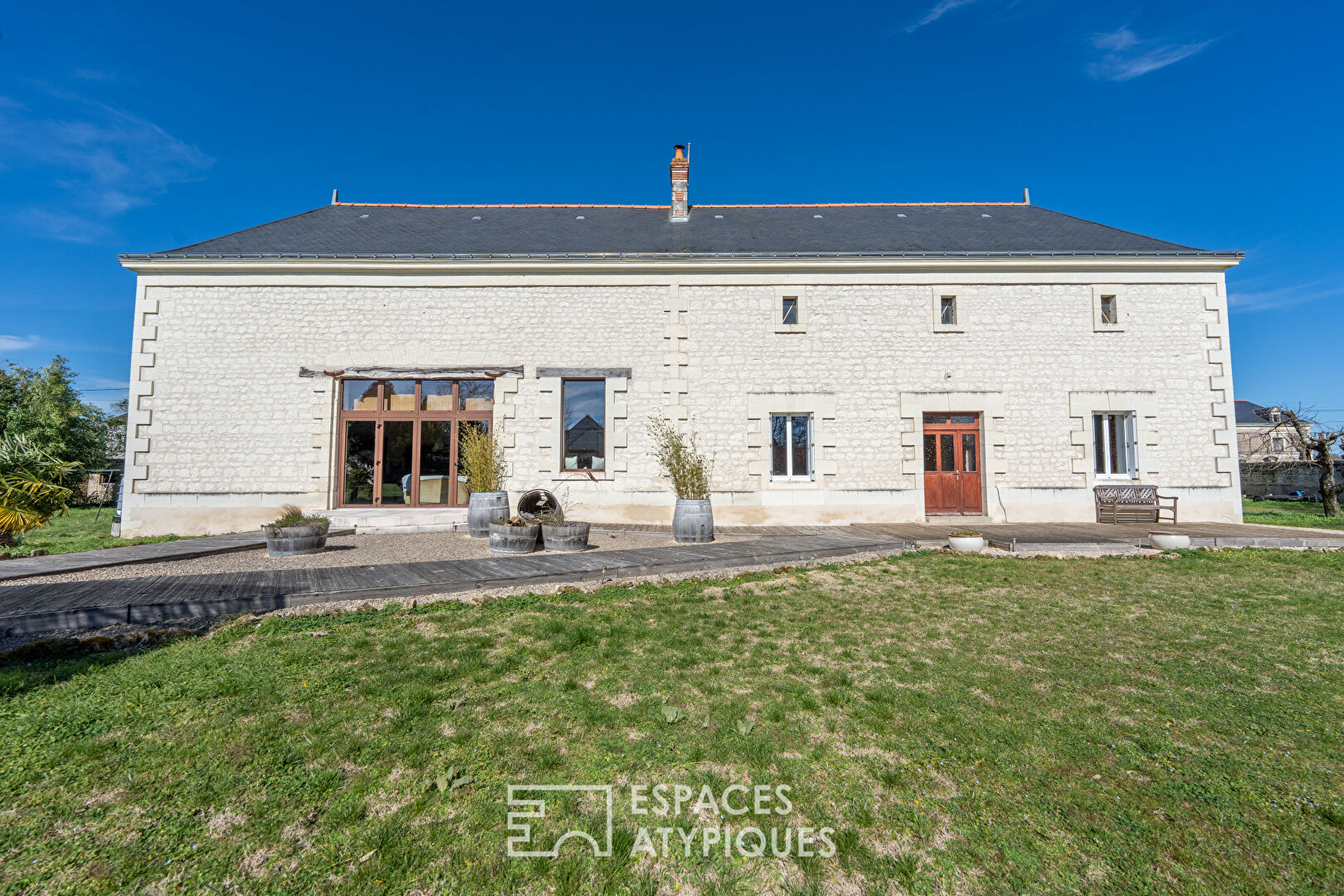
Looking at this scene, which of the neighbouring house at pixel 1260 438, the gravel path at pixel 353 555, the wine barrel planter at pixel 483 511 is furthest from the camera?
the neighbouring house at pixel 1260 438

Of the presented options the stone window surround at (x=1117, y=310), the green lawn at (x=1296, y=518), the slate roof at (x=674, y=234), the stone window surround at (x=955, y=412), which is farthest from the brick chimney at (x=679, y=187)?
the green lawn at (x=1296, y=518)

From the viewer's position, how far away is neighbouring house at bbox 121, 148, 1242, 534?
10953 millimetres

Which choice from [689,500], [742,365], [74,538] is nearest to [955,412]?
[742,365]

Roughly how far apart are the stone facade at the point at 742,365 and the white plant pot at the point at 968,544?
9.82 feet

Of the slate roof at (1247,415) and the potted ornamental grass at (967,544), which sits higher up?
the slate roof at (1247,415)

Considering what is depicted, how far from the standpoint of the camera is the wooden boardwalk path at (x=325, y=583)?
428cm

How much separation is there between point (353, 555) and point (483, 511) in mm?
2159

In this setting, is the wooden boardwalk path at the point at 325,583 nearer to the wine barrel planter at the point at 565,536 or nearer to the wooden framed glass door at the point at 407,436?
the wine barrel planter at the point at 565,536

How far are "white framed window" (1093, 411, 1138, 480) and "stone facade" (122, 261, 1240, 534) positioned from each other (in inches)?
10.3

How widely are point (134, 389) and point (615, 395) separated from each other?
9293 millimetres

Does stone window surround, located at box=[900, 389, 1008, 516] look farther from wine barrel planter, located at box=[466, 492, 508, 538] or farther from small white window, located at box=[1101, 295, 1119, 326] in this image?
wine barrel planter, located at box=[466, 492, 508, 538]

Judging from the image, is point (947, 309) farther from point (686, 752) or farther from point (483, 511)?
point (686, 752)

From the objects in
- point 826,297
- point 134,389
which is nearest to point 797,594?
point 826,297

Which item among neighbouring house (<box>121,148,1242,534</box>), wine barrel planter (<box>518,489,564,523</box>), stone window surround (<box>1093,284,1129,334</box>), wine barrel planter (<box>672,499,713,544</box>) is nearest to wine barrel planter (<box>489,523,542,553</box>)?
wine barrel planter (<box>518,489,564,523</box>)
